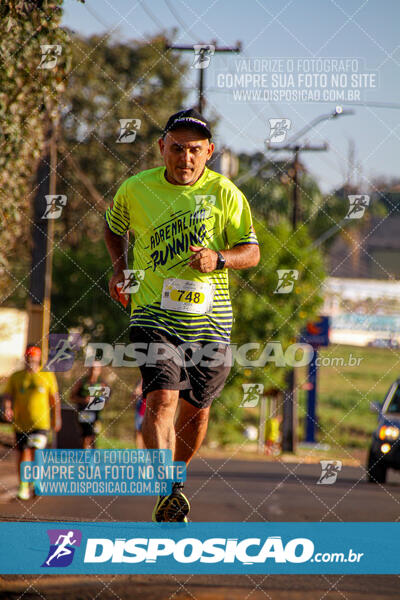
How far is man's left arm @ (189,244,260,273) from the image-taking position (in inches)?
195

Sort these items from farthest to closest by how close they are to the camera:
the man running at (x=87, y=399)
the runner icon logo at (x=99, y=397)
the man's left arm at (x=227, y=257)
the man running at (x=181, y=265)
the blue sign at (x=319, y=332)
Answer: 1. the blue sign at (x=319, y=332)
2. the man running at (x=87, y=399)
3. the runner icon logo at (x=99, y=397)
4. the man running at (x=181, y=265)
5. the man's left arm at (x=227, y=257)

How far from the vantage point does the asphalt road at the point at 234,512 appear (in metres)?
4.99

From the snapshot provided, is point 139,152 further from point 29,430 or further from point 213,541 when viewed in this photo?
point 213,541

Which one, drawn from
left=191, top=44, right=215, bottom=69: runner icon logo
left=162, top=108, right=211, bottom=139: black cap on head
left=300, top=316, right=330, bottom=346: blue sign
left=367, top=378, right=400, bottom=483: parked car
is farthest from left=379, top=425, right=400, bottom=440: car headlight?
left=300, top=316, right=330, bottom=346: blue sign

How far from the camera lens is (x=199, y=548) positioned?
200 inches

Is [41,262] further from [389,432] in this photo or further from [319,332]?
[319,332]

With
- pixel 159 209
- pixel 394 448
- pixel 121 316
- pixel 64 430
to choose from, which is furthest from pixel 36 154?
pixel 121 316

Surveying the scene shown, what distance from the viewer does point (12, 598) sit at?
5.01 metres

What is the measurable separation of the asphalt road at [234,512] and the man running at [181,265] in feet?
1.35

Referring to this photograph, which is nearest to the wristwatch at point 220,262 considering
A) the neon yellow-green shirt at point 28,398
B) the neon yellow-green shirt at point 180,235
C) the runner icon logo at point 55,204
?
the neon yellow-green shirt at point 180,235

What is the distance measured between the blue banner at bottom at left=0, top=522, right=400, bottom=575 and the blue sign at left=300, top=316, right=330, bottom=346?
2625 cm

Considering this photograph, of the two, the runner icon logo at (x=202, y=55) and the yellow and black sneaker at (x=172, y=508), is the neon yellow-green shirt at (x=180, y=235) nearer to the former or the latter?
the yellow and black sneaker at (x=172, y=508)

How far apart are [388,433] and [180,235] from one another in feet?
31.7

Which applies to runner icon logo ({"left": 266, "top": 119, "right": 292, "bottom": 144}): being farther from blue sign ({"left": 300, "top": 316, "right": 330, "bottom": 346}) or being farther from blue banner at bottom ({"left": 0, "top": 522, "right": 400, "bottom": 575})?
blue sign ({"left": 300, "top": 316, "right": 330, "bottom": 346})
